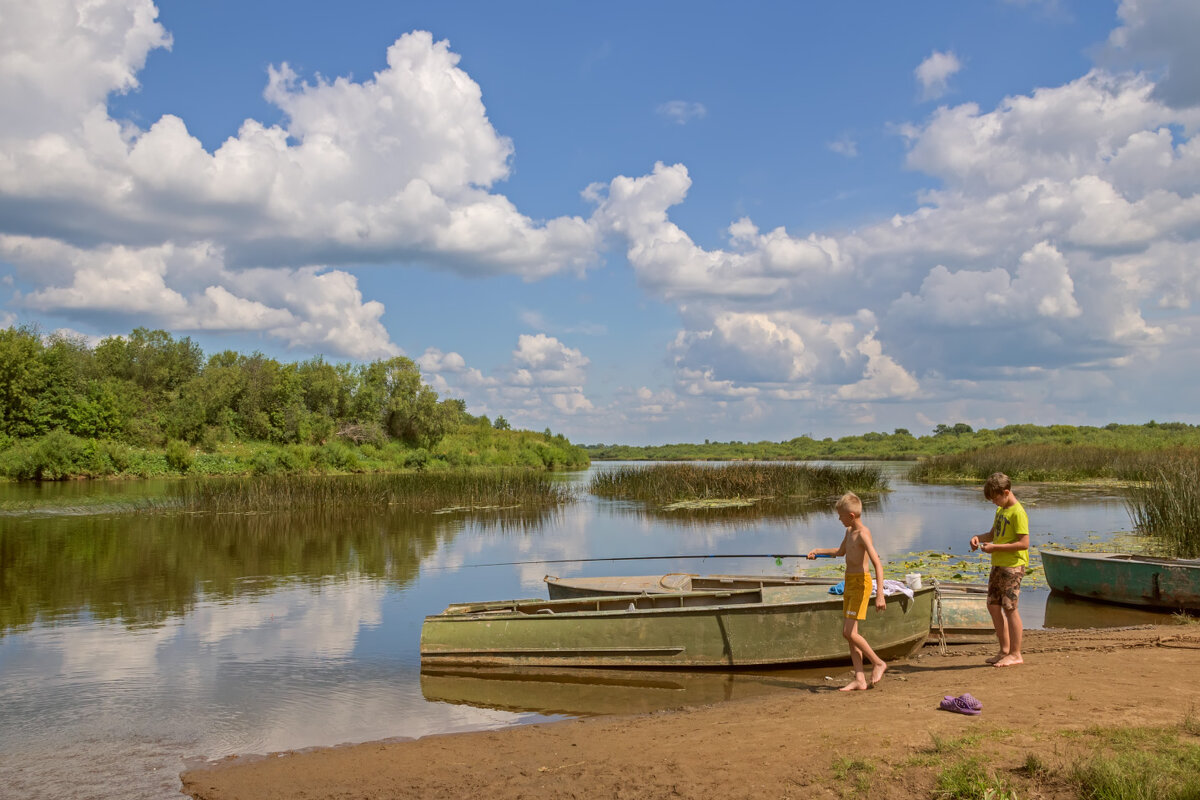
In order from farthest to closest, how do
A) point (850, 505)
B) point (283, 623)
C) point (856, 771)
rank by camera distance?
point (283, 623) < point (850, 505) < point (856, 771)

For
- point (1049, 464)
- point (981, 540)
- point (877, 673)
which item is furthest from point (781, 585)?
point (1049, 464)

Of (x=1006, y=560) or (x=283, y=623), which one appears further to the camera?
(x=283, y=623)

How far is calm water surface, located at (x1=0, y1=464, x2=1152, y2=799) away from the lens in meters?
6.72

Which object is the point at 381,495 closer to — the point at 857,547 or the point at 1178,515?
the point at 1178,515

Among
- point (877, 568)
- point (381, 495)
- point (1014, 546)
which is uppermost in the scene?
point (1014, 546)

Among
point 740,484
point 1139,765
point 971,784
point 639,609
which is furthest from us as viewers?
point 740,484

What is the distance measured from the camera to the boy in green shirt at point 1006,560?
6750 millimetres

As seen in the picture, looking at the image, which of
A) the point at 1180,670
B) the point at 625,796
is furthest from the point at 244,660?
the point at 1180,670

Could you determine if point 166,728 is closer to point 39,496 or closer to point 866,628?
point 866,628

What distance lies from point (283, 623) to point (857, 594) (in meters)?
7.77

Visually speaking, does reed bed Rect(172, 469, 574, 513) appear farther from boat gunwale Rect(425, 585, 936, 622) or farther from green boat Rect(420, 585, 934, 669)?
green boat Rect(420, 585, 934, 669)

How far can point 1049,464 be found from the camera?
122 feet

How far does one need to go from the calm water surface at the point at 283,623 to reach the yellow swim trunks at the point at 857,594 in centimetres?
123

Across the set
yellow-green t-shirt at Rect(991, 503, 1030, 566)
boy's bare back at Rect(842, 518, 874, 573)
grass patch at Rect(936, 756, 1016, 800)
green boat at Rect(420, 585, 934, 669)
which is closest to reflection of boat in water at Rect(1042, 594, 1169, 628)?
green boat at Rect(420, 585, 934, 669)
